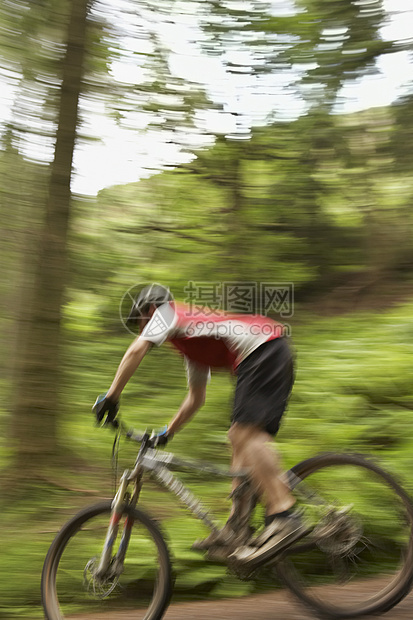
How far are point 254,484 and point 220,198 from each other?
20.7 ft

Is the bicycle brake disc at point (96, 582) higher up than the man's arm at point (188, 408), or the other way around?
the man's arm at point (188, 408)

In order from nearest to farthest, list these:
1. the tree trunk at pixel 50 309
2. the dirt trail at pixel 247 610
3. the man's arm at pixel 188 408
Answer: the dirt trail at pixel 247 610, the man's arm at pixel 188 408, the tree trunk at pixel 50 309

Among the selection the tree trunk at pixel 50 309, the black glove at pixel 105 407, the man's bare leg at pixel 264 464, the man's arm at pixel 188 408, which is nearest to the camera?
the black glove at pixel 105 407

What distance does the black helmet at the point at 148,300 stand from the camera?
3.12 m

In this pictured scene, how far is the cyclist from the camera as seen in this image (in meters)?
3.00

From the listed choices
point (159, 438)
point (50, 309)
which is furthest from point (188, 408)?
point (50, 309)

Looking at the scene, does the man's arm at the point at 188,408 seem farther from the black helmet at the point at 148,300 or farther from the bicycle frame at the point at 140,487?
the black helmet at the point at 148,300

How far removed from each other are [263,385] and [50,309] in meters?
3.08

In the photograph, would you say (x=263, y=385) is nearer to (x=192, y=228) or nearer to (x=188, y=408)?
(x=188, y=408)

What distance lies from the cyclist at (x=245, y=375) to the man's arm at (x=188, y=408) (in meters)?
0.07

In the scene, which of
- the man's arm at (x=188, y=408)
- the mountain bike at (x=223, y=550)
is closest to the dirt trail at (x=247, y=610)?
the mountain bike at (x=223, y=550)

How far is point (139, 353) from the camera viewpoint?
2.95m

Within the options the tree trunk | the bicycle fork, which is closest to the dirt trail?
the bicycle fork

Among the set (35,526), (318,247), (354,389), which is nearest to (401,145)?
(318,247)
